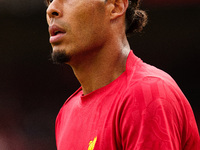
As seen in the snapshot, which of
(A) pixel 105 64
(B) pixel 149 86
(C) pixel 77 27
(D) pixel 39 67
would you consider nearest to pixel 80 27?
(C) pixel 77 27

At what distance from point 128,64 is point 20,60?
82.6 inches

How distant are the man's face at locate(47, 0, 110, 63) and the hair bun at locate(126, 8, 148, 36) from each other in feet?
0.37

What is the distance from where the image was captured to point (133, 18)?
1141mm

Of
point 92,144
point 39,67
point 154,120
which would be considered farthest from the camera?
point 39,67

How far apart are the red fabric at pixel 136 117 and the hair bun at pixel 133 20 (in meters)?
0.14

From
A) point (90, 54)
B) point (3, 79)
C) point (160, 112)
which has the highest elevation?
point (90, 54)

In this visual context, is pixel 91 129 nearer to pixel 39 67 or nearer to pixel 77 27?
pixel 77 27

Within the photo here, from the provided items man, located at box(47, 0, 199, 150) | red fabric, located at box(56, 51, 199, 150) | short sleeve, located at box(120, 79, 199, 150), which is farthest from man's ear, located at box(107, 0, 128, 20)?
short sleeve, located at box(120, 79, 199, 150)

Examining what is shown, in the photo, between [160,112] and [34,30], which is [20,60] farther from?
[160,112]

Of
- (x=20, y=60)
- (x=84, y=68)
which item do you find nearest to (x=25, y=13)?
(x=20, y=60)

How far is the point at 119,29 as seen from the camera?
3.53 ft

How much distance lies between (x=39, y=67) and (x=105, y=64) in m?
2.04

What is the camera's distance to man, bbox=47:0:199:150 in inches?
33.0

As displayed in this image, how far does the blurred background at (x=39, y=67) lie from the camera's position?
281 centimetres
